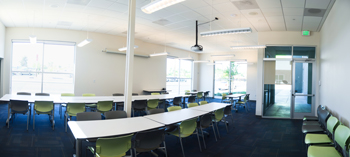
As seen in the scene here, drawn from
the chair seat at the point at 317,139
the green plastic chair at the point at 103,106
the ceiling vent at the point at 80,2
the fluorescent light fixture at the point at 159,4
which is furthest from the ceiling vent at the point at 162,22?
the chair seat at the point at 317,139

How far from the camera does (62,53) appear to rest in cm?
790

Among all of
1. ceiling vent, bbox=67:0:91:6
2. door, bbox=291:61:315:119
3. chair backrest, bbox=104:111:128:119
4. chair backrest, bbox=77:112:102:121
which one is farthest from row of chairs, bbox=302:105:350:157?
ceiling vent, bbox=67:0:91:6

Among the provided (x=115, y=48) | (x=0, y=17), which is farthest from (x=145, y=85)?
(x=0, y=17)

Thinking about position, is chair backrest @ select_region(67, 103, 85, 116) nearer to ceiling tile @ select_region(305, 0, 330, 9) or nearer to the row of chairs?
the row of chairs

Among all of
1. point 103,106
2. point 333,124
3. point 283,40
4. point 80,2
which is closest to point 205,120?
point 333,124

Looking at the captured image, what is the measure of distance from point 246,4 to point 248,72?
26.3 feet

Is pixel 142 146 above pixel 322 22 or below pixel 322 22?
below

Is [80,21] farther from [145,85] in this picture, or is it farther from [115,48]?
[145,85]

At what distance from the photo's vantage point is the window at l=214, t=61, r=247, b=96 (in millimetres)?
12086

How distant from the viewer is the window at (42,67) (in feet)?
24.7

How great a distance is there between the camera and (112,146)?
7.44 ft

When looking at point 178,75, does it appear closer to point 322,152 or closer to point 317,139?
point 317,139

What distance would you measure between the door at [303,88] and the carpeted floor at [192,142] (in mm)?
1782

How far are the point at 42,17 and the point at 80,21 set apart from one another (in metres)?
1.14
